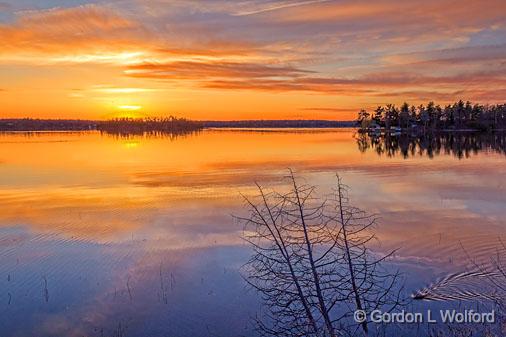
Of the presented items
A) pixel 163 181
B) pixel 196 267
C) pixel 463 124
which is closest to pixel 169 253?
pixel 196 267

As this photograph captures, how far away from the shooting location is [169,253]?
45.1 feet

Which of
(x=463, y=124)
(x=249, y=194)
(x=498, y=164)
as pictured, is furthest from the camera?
(x=463, y=124)

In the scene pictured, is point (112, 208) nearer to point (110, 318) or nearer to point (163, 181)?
point (163, 181)

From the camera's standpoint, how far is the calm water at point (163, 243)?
9883 millimetres

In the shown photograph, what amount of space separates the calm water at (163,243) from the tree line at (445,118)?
350ft

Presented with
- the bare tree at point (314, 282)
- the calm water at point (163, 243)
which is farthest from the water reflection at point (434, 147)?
the bare tree at point (314, 282)

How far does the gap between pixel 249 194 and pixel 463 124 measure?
12092cm

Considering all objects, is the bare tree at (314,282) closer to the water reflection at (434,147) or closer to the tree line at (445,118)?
the water reflection at (434,147)

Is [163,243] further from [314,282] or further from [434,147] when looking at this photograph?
[434,147]

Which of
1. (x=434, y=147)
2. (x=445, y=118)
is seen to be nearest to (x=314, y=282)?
(x=434, y=147)

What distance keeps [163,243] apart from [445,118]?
432 feet

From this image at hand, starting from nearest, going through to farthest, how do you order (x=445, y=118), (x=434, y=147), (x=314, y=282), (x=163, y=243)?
(x=314, y=282)
(x=163, y=243)
(x=434, y=147)
(x=445, y=118)

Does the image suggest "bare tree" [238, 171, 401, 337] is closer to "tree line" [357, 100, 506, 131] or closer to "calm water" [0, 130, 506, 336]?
"calm water" [0, 130, 506, 336]

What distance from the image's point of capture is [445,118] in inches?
5246
